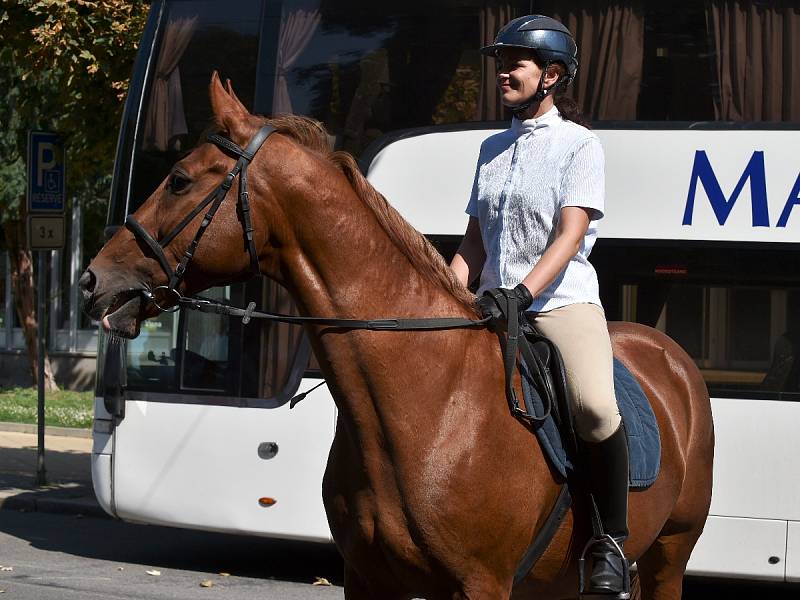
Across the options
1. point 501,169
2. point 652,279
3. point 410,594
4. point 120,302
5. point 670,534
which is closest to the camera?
point 120,302

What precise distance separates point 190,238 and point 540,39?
54.3 inches

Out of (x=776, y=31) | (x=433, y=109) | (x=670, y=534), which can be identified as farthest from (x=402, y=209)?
(x=670, y=534)

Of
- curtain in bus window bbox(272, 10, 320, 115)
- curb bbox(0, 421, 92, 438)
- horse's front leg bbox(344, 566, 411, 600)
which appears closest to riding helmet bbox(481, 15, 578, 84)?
horse's front leg bbox(344, 566, 411, 600)

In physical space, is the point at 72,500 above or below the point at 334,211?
below

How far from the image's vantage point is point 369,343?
13.1 feet

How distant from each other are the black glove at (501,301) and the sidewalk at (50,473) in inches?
338

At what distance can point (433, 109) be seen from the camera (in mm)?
8984

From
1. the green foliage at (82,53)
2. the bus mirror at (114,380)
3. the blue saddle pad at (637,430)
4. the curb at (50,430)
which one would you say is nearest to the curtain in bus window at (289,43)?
the bus mirror at (114,380)

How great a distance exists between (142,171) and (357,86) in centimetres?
170

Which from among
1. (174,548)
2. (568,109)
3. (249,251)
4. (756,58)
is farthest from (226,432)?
(249,251)

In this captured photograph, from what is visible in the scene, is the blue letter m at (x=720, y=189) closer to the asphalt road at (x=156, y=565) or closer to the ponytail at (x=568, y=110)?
the asphalt road at (x=156, y=565)

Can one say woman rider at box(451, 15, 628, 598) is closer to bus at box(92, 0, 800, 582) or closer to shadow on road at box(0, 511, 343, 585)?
bus at box(92, 0, 800, 582)

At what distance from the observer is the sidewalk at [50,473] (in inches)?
488

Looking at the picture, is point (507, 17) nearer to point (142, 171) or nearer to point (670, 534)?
point (142, 171)
